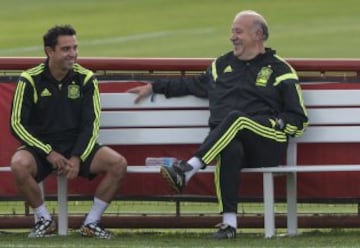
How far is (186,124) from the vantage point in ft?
31.6

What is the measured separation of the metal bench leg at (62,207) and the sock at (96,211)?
0.23 metres

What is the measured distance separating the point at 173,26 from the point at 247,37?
2673 centimetres

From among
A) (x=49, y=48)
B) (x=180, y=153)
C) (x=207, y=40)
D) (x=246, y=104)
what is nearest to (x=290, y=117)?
(x=246, y=104)

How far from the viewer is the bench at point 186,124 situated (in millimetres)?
9312

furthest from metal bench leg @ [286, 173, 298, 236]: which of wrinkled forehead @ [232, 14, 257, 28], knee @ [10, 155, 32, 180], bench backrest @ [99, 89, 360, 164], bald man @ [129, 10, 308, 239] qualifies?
knee @ [10, 155, 32, 180]

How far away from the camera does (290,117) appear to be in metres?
9.03

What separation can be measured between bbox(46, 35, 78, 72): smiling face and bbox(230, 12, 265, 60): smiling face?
112 centimetres

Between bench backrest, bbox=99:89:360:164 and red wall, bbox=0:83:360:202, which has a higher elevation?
bench backrest, bbox=99:89:360:164

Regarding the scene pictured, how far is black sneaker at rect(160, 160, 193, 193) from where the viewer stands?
28.9 ft

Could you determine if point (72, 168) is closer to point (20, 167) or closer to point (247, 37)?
point (20, 167)

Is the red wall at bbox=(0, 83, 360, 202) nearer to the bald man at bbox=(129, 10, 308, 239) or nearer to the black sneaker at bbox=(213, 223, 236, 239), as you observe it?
the bald man at bbox=(129, 10, 308, 239)

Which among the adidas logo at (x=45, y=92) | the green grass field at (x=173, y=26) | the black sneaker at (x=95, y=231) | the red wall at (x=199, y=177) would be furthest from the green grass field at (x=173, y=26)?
the black sneaker at (x=95, y=231)

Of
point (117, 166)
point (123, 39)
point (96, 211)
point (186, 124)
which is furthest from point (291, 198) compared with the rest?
point (123, 39)

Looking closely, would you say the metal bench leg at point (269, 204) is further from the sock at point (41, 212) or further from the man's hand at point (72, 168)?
the sock at point (41, 212)
